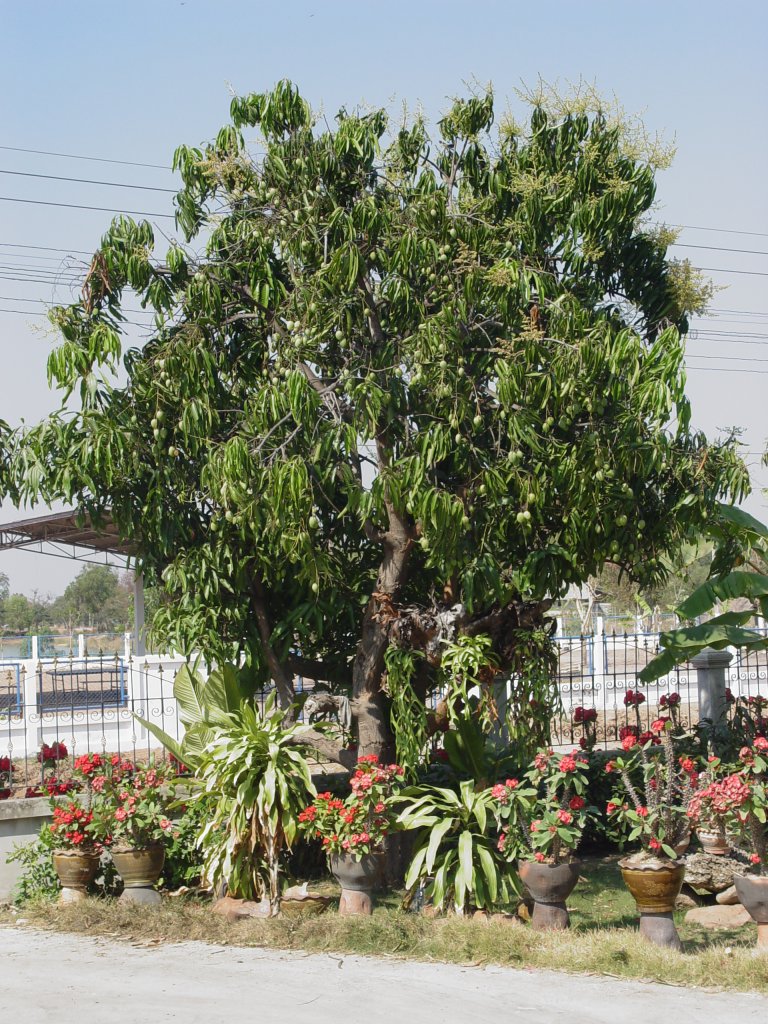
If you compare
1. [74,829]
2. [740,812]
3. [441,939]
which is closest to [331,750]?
[74,829]

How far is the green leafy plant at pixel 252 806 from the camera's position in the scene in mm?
7367

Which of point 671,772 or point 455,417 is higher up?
point 455,417

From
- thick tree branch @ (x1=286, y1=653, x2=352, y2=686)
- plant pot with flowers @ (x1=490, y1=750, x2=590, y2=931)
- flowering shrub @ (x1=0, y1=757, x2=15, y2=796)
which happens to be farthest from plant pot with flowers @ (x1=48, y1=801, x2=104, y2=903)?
plant pot with flowers @ (x1=490, y1=750, x2=590, y2=931)

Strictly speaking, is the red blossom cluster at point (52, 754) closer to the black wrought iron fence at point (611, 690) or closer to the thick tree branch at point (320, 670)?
the thick tree branch at point (320, 670)

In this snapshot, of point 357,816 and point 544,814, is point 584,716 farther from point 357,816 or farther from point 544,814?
point 357,816

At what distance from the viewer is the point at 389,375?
7.14 metres

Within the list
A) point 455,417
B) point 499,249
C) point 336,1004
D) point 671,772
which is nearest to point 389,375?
point 455,417

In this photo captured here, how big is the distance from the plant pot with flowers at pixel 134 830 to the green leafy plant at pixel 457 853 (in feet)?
5.87

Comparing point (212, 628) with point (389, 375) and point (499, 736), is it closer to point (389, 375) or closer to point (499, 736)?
point (389, 375)

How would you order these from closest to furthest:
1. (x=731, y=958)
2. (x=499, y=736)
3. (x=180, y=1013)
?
(x=180, y=1013), (x=731, y=958), (x=499, y=736)

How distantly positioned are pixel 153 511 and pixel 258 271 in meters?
1.88

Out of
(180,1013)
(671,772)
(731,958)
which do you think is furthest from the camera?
(671,772)

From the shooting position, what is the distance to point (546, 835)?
6645mm

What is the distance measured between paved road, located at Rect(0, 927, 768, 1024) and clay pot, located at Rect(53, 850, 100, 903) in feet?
3.01
